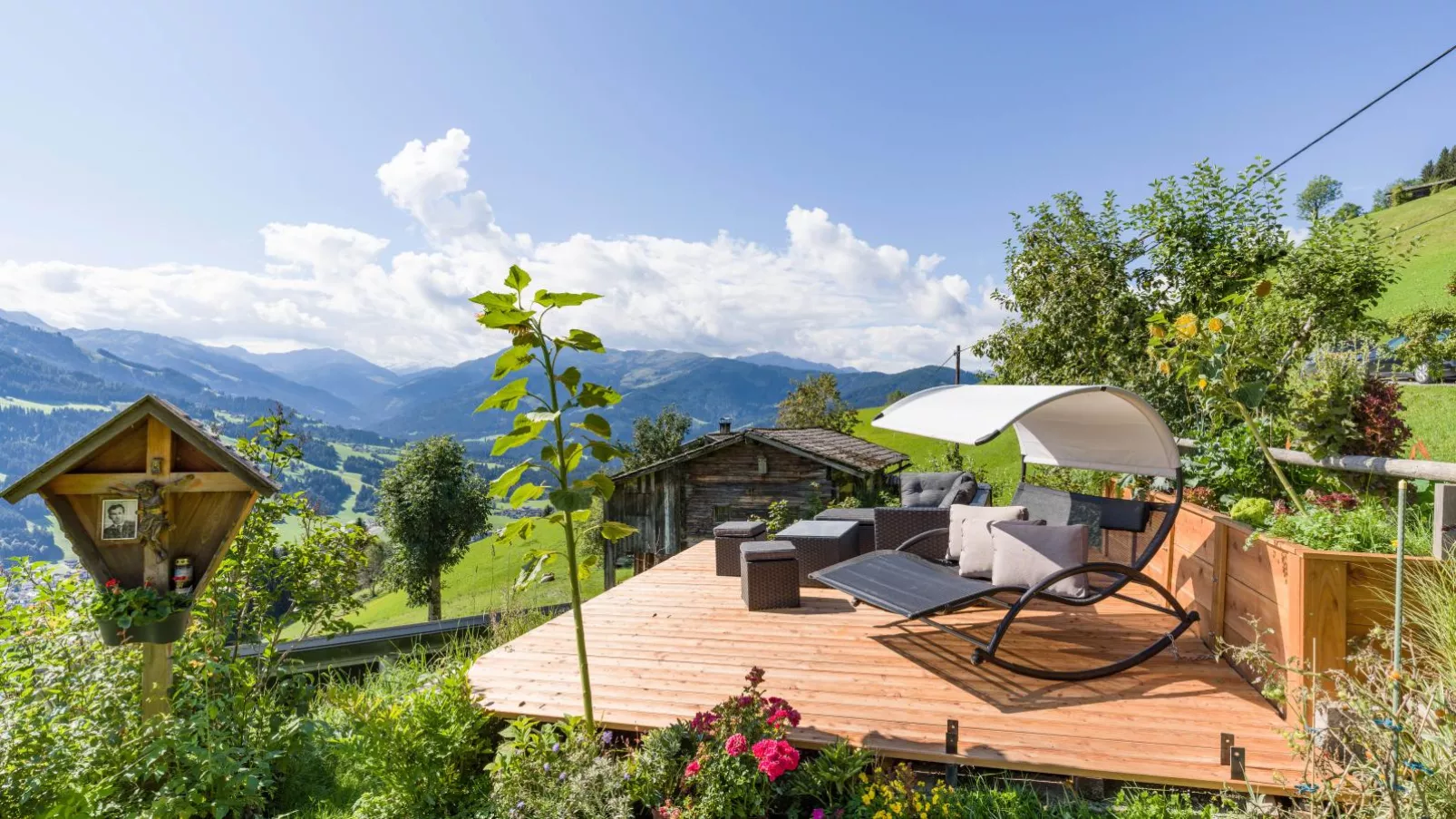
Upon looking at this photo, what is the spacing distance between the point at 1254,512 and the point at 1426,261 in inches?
2027

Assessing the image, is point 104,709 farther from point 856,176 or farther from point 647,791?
point 856,176

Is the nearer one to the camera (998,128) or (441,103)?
(441,103)

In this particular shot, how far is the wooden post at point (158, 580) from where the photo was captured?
3.19 m

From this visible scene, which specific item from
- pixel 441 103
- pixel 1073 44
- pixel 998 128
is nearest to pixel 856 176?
pixel 998 128

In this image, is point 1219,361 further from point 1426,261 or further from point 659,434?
point 1426,261

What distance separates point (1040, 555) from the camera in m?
4.02

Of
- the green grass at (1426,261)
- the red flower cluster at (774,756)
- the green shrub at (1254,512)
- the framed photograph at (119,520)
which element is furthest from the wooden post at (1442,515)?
the green grass at (1426,261)

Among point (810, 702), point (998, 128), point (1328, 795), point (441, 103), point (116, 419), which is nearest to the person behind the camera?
point (1328, 795)

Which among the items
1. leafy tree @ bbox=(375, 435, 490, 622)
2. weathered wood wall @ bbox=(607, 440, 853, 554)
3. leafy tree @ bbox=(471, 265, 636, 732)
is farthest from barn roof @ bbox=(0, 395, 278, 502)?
leafy tree @ bbox=(375, 435, 490, 622)

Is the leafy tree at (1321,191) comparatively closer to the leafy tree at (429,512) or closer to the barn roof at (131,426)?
the leafy tree at (429,512)

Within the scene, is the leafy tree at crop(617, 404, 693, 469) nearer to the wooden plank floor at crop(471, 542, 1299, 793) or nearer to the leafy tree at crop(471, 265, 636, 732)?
the wooden plank floor at crop(471, 542, 1299, 793)

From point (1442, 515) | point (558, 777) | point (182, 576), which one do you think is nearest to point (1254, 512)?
point (1442, 515)

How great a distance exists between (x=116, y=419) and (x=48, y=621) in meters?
1.21

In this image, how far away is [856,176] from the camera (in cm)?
1675
